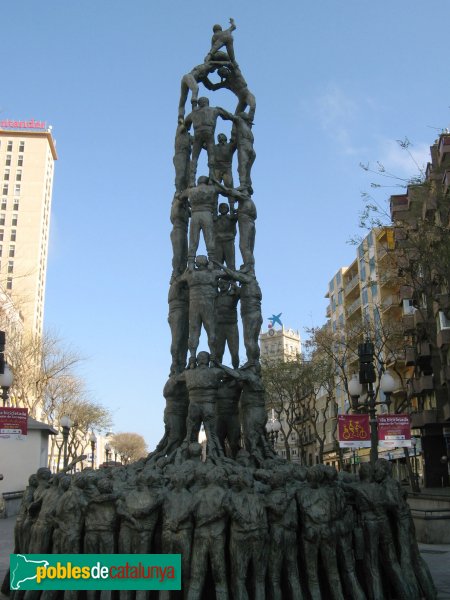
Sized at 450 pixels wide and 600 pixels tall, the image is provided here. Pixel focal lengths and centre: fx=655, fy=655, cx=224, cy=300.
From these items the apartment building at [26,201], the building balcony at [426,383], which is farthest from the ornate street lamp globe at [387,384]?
the apartment building at [26,201]

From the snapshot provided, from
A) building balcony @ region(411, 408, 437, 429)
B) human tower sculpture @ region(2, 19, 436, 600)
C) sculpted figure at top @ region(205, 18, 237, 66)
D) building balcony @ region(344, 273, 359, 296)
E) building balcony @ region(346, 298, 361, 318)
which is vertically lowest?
human tower sculpture @ region(2, 19, 436, 600)

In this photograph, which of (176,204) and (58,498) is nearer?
(58,498)

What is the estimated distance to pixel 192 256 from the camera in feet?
44.6

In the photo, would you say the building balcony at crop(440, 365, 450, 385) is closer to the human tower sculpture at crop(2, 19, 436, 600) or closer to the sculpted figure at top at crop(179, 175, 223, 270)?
the sculpted figure at top at crop(179, 175, 223, 270)

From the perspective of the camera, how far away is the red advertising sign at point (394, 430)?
630 inches

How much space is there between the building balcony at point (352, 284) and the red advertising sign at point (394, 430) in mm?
44303

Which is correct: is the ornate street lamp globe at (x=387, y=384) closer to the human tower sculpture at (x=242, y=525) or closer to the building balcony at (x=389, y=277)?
the human tower sculpture at (x=242, y=525)

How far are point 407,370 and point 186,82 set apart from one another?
114 ft

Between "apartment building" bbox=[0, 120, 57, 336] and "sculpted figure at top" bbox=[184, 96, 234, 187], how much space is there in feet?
231

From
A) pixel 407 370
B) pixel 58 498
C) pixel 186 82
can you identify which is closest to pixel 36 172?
pixel 407 370

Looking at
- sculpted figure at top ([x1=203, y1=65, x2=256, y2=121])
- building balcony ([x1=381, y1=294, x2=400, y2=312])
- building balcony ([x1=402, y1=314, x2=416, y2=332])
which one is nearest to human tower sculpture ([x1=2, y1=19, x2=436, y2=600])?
sculpted figure at top ([x1=203, y1=65, x2=256, y2=121])

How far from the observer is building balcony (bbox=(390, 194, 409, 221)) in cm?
4372

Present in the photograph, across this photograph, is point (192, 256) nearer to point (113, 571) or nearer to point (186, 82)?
point (186, 82)

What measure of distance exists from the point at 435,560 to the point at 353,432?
3.85 metres
